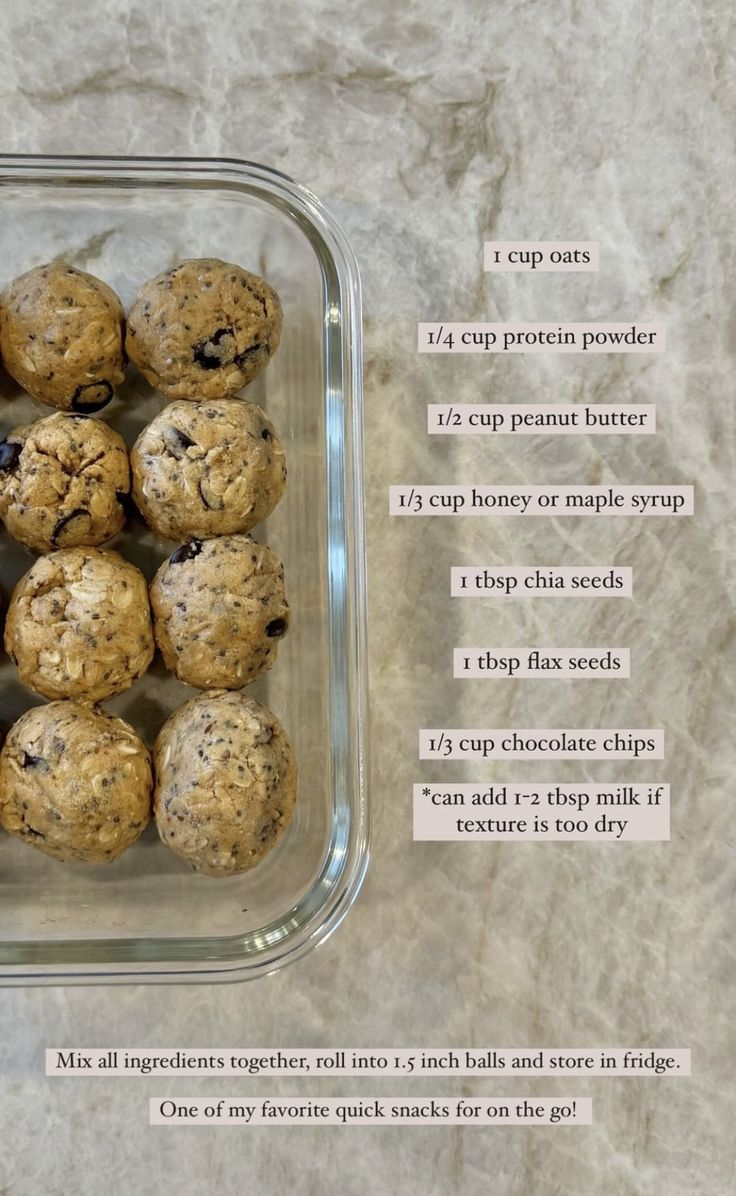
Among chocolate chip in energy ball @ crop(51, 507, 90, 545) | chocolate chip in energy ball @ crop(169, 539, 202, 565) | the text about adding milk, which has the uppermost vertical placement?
chocolate chip in energy ball @ crop(51, 507, 90, 545)

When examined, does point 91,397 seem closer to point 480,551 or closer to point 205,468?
point 205,468

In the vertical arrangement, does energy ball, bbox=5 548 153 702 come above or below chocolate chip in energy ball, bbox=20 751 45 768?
above

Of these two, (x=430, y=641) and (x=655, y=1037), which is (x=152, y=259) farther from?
(x=655, y=1037)
